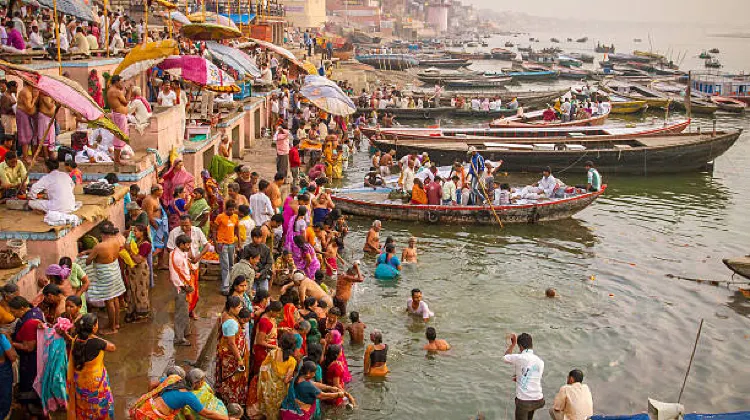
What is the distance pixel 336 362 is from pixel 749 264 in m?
10.5

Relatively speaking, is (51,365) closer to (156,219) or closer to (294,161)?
(156,219)

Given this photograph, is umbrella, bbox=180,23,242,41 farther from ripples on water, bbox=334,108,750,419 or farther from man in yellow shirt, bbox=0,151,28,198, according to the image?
man in yellow shirt, bbox=0,151,28,198

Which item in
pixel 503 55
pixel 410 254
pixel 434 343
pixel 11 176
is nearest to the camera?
pixel 11 176

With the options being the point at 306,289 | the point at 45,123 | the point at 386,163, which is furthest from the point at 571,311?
the point at 386,163

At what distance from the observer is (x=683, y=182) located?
2597 centimetres

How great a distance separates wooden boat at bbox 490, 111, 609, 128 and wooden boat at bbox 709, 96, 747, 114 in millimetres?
12976

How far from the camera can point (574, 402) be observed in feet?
27.2

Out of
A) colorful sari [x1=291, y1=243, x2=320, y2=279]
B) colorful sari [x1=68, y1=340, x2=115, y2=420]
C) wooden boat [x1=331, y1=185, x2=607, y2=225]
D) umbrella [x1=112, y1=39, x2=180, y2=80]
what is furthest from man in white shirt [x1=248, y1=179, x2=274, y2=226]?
wooden boat [x1=331, y1=185, x2=607, y2=225]

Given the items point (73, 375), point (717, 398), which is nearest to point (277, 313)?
point (73, 375)

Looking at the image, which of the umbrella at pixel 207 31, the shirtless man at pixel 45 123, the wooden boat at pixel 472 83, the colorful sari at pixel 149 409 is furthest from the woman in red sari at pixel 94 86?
the wooden boat at pixel 472 83

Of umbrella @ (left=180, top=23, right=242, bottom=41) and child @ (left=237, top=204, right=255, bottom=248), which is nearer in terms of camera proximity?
child @ (left=237, top=204, right=255, bottom=248)

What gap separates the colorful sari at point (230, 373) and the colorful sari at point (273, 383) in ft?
0.86

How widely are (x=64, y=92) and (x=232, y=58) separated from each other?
28.9 ft

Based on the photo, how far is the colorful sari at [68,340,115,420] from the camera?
22.3 feet
